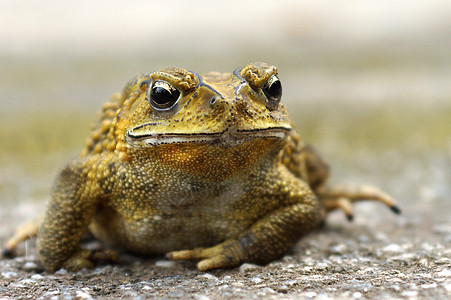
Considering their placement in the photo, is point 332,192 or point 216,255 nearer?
point 216,255

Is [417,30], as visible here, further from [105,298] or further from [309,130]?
[105,298]

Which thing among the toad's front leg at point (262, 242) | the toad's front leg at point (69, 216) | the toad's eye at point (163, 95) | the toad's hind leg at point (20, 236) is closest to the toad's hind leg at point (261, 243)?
the toad's front leg at point (262, 242)

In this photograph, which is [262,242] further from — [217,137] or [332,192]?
[332,192]

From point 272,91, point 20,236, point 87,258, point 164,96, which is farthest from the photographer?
point 20,236

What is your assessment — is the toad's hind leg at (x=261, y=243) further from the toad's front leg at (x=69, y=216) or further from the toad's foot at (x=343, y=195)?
the toad's foot at (x=343, y=195)

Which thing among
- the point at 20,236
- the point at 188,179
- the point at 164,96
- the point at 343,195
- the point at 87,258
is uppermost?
the point at 164,96

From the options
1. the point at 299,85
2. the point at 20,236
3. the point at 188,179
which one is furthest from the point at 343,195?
the point at 299,85

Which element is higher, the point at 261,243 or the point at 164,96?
the point at 164,96

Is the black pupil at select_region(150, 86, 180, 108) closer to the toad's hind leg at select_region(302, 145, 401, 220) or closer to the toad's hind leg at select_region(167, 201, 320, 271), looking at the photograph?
the toad's hind leg at select_region(167, 201, 320, 271)
